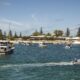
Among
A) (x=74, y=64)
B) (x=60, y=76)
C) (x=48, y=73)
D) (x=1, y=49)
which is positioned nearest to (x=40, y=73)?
(x=48, y=73)

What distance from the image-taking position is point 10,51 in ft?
413

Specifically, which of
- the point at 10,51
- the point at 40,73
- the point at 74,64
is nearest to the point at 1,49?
the point at 10,51

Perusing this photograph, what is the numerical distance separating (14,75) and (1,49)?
61216mm

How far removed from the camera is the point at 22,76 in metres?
59.8

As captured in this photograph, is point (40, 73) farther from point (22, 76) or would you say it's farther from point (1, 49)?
point (1, 49)

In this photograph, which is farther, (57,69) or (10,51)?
(10,51)

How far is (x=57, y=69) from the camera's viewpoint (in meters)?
67.9

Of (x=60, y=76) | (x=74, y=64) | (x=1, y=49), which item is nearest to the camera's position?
(x=60, y=76)

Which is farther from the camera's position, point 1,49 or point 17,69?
point 1,49

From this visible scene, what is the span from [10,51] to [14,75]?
65037 mm

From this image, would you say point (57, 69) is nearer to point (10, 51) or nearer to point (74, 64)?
point (74, 64)

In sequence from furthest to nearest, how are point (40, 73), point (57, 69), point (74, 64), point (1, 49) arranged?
point (1, 49) → point (74, 64) → point (57, 69) → point (40, 73)

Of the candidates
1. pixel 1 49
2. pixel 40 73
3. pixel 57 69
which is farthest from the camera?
pixel 1 49

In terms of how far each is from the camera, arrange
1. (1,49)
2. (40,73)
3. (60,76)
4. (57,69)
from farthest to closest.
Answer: (1,49), (57,69), (40,73), (60,76)
